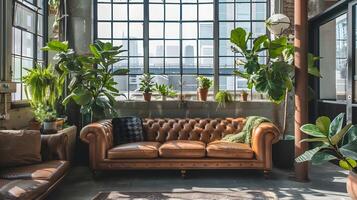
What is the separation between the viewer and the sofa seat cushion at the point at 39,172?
11.1 feet

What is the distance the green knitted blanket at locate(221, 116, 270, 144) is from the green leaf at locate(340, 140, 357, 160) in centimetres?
191

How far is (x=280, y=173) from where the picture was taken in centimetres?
508

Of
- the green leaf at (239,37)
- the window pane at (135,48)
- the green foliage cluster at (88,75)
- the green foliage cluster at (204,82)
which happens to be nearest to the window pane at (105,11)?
the window pane at (135,48)

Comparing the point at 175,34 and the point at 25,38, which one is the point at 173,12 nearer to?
the point at 175,34

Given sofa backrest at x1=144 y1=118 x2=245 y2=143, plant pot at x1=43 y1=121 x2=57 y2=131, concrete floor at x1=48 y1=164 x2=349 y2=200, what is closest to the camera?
concrete floor at x1=48 y1=164 x2=349 y2=200

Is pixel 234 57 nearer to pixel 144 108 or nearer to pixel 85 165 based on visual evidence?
pixel 144 108

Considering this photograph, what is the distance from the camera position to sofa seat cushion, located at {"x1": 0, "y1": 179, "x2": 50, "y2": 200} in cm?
282

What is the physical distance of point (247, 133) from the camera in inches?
204

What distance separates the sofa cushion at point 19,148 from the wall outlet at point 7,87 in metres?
0.64

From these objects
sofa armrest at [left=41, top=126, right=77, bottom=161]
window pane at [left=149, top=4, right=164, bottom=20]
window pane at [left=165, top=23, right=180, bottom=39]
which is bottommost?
sofa armrest at [left=41, top=126, right=77, bottom=161]

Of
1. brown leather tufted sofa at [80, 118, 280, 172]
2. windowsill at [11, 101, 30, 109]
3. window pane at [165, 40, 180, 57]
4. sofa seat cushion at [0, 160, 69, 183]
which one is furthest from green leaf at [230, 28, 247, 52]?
windowsill at [11, 101, 30, 109]

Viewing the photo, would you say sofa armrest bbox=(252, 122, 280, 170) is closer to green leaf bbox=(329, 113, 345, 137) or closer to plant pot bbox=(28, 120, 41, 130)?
green leaf bbox=(329, 113, 345, 137)

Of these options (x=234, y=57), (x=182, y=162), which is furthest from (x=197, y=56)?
(x=182, y=162)

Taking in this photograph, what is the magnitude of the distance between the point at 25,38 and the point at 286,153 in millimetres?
4451
